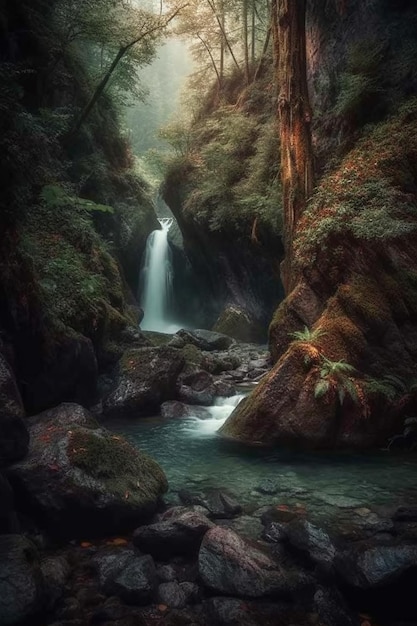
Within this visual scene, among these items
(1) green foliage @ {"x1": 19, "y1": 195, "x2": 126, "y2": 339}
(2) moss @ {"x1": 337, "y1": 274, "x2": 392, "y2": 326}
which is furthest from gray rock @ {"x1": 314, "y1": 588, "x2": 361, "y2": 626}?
(1) green foliage @ {"x1": 19, "y1": 195, "x2": 126, "y2": 339}

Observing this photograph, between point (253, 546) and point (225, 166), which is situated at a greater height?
point (225, 166)

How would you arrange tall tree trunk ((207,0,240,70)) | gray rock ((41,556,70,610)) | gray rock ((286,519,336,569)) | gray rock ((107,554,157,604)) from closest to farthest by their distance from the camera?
gray rock ((41,556,70,610))
gray rock ((107,554,157,604))
gray rock ((286,519,336,569))
tall tree trunk ((207,0,240,70))

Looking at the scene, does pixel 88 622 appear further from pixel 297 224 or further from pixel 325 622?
pixel 297 224

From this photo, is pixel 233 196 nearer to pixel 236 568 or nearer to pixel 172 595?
pixel 236 568

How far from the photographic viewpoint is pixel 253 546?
388 centimetres

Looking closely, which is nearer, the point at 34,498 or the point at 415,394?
the point at 34,498

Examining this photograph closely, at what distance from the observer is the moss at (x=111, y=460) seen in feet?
14.9

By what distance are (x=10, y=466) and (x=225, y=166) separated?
14.5m

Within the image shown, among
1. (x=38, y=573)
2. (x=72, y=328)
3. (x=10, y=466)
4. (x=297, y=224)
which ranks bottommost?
(x=38, y=573)

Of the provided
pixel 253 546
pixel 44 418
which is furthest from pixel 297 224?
pixel 253 546

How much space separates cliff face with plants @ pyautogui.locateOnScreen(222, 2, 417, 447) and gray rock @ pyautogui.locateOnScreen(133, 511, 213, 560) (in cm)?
316

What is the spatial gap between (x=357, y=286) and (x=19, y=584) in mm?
6905

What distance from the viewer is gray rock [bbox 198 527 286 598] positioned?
11.2ft

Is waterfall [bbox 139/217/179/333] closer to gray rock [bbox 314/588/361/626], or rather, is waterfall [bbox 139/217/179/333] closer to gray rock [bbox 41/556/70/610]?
gray rock [bbox 41/556/70/610]
